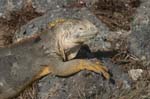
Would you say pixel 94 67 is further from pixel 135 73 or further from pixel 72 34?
pixel 135 73

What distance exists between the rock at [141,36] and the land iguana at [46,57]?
63 centimetres

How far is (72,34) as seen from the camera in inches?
253

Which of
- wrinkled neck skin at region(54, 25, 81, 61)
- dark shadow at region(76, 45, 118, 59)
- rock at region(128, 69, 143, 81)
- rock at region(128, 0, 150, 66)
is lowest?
rock at region(128, 69, 143, 81)

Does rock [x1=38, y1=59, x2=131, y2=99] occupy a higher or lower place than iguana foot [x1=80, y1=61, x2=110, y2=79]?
lower

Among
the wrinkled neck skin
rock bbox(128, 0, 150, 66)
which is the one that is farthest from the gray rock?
the wrinkled neck skin

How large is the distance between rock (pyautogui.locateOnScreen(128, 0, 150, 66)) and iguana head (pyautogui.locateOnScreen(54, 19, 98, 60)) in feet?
2.53

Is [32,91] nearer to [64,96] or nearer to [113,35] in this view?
[64,96]

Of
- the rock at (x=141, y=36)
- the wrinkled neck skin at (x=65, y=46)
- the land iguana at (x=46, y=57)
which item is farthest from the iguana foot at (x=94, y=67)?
the rock at (x=141, y=36)

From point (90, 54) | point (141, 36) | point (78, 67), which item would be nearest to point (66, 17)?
point (90, 54)

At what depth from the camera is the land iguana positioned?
6.42m

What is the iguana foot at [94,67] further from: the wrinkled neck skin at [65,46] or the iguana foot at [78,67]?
the wrinkled neck skin at [65,46]

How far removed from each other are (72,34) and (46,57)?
37cm

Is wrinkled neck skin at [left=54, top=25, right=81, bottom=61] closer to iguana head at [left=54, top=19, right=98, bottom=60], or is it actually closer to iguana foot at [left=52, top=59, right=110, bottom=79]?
iguana head at [left=54, top=19, right=98, bottom=60]

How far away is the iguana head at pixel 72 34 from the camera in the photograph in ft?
20.9
